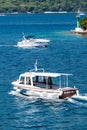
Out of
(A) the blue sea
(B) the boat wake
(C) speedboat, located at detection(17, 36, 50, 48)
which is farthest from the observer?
(C) speedboat, located at detection(17, 36, 50, 48)

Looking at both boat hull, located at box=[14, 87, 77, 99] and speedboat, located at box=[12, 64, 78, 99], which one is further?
speedboat, located at box=[12, 64, 78, 99]

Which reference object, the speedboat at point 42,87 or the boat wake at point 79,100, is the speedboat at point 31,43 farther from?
the boat wake at point 79,100

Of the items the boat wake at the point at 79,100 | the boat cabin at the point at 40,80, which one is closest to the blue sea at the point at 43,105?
the boat wake at the point at 79,100

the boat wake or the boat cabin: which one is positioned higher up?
the boat cabin

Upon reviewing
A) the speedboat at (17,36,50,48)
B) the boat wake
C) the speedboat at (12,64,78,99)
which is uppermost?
the speedboat at (12,64,78,99)

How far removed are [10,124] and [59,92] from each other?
1049 cm

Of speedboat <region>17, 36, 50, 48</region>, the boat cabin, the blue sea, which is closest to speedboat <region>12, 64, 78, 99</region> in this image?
the boat cabin

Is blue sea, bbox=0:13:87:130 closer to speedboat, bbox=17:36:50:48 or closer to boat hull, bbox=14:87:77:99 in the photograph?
boat hull, bbox=14:87:77:99

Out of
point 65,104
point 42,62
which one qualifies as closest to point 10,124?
point 65,104

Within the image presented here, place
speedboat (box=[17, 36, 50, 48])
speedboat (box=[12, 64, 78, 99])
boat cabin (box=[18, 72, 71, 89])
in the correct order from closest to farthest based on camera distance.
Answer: speedboat (box=[12, 64, 78, 99]), boat cabin (box=[18, 72, 71, 89]), speedboat (box=[17, 36, 50, 48])

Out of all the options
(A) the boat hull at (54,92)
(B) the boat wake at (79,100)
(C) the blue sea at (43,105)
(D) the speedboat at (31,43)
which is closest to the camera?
(C) the blue sea at (43,105)

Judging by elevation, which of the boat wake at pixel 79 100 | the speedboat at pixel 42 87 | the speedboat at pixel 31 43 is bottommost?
the speedboat at pixel 31 43

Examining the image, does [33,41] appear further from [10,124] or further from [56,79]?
[10,124]

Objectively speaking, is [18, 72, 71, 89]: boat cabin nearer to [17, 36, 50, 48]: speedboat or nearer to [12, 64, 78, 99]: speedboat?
[12, 64, 78, 99]: speedboat
